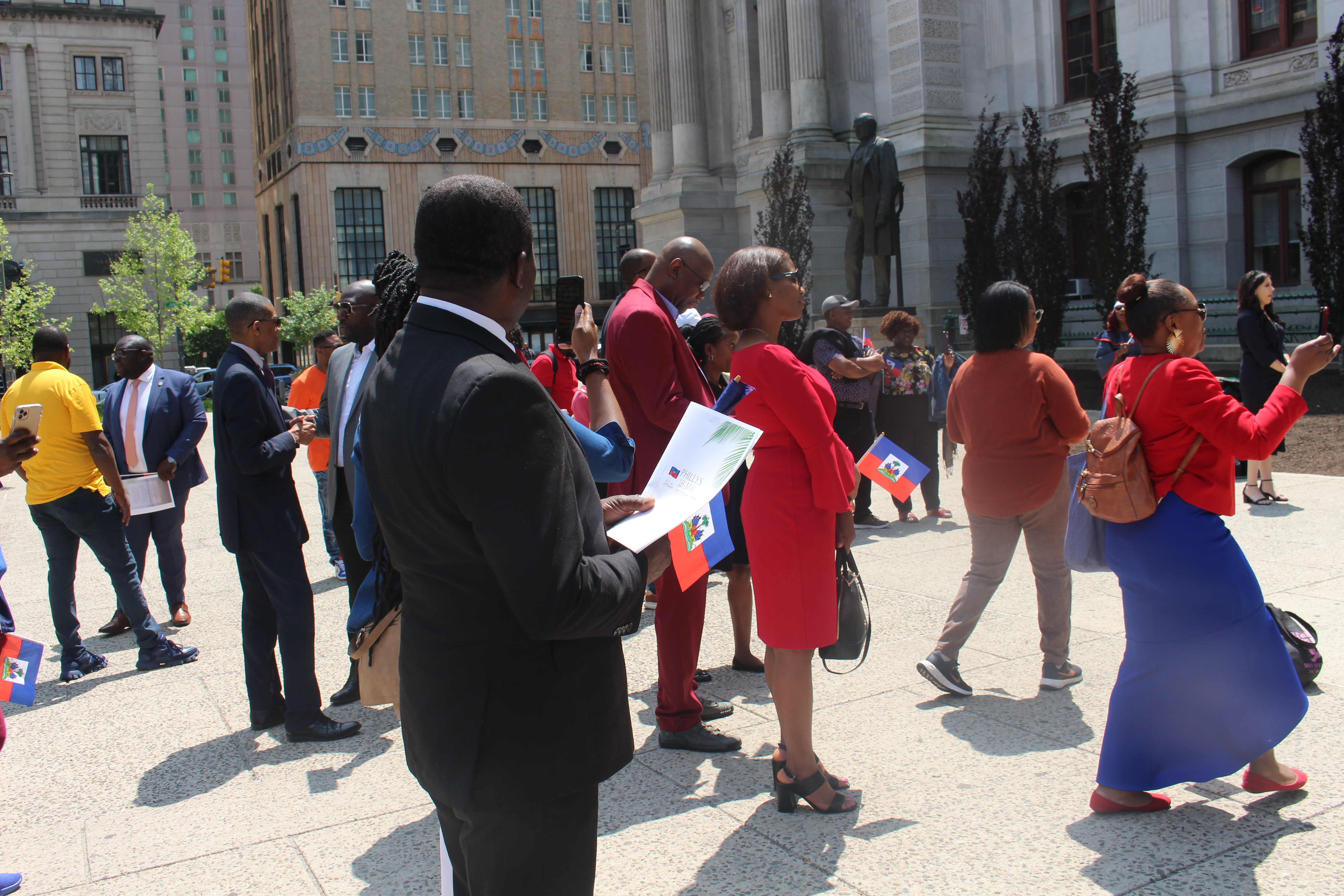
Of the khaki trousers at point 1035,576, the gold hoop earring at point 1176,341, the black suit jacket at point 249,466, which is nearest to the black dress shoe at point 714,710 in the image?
the khaki trousers at point 1035,576

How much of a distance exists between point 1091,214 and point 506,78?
5627cm

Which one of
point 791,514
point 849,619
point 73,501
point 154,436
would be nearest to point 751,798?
point 849,619

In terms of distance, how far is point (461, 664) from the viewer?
79.6 inches

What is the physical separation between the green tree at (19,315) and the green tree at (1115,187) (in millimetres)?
35989

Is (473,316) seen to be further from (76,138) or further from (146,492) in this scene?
(76,138)

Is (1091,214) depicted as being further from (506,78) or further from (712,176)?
(506,78)

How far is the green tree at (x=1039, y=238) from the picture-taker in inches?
778

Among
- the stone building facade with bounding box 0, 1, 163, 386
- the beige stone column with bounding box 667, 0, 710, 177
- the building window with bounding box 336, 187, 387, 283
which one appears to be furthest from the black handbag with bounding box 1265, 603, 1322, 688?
the stone building facade with bounding box 0, 1, 163, 386

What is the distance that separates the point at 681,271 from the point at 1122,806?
2825 millimetres

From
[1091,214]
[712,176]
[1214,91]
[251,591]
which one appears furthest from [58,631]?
[712,176]

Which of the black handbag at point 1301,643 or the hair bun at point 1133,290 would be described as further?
the black handbag at point 1301,643

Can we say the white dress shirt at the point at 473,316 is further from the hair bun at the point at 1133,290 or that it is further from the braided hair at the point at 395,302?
the hair bun at the point at 1133,290

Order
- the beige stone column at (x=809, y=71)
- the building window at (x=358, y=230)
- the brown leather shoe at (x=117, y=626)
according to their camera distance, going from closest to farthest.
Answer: the brown leather shoe at (x=117, y=626), the beige stone column at (x=809, y=71), the building window at (x=358, y=230)

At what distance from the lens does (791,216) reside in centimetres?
2250
